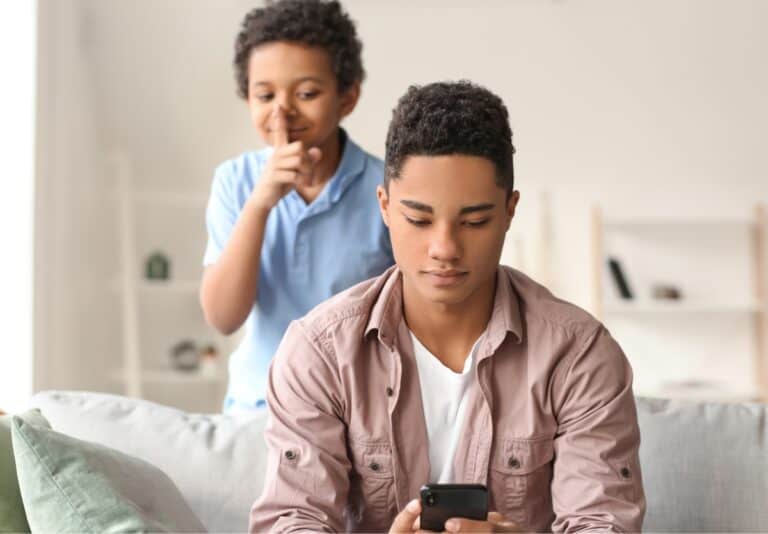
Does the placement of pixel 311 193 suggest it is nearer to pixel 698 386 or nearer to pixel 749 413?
pixel 749 413

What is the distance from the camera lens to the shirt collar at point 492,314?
5.01ft

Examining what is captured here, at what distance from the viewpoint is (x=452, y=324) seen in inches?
61.2

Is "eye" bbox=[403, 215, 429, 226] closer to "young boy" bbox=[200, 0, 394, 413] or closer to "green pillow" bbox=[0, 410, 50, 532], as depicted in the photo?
"young boy" bbox=[200, 0, 394, 413]

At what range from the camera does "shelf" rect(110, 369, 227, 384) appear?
4.88 meters

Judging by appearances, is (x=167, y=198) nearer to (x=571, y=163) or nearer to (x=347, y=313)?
(x=571, y=163)

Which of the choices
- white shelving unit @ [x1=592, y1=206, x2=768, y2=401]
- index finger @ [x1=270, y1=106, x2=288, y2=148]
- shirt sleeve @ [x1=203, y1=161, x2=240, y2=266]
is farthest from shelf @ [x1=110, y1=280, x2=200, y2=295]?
index finger @ [x1=270, y1=106, x2=288, y2=148]

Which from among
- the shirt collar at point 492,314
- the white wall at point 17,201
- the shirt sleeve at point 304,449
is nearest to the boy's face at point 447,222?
the shirt collar at point 492,314

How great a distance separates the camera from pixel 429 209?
1.42m

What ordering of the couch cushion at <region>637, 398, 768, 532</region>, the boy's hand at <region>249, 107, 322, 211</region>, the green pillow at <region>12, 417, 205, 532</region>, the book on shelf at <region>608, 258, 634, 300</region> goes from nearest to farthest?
the green pillow at <region>12, 417, 205, 532</region>, the couch cushion at <region>637, 398, 768, 532</region>, the boy's hand at <region>249, 107, 322, 211</region>, the book on shelf at <region>608, 258, 634, 300</region>

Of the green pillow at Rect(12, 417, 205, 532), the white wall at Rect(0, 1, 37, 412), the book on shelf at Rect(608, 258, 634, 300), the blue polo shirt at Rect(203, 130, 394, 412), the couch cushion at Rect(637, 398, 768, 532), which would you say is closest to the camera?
the green pillow at Rect(12, 417, 205, 532)

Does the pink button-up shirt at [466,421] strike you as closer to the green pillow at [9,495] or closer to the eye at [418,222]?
the eye at [418,222]

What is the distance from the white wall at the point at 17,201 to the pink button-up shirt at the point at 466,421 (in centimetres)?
224

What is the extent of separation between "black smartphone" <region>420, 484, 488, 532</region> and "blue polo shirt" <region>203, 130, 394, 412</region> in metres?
0.67

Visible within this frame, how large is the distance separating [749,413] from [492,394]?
537 mm
